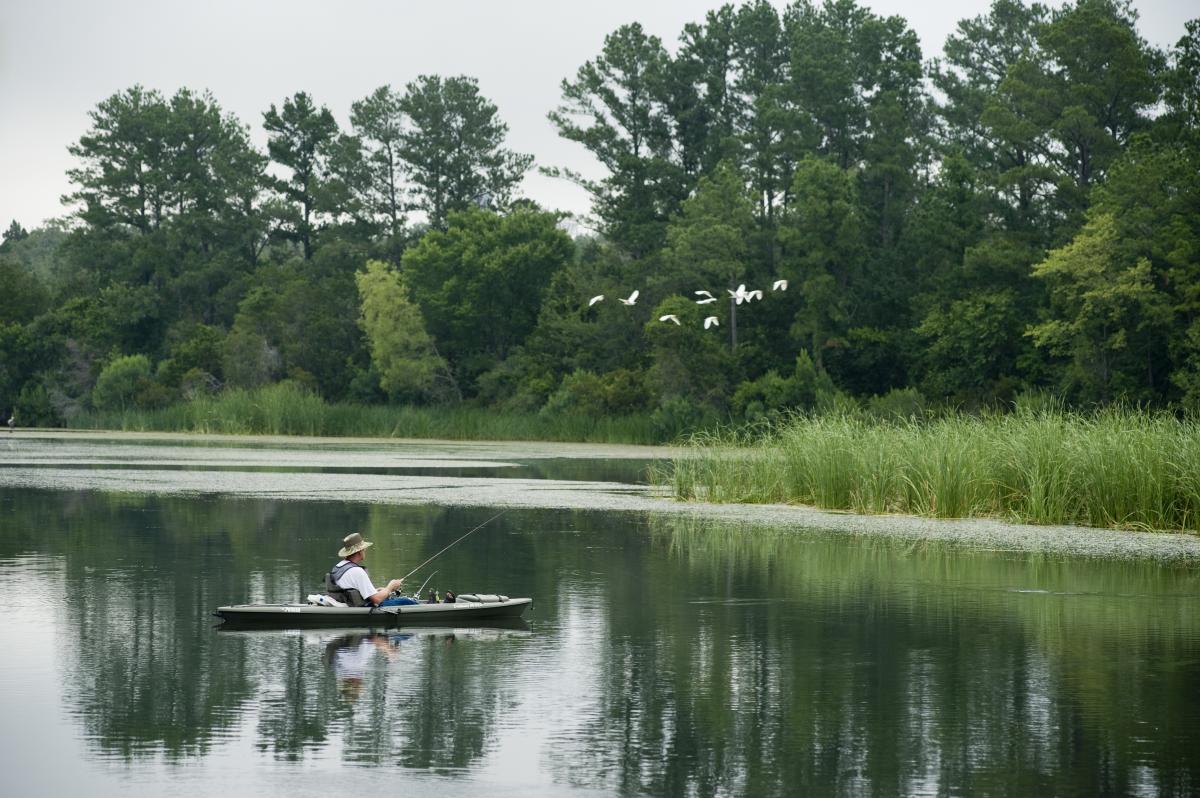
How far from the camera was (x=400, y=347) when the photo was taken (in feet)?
271

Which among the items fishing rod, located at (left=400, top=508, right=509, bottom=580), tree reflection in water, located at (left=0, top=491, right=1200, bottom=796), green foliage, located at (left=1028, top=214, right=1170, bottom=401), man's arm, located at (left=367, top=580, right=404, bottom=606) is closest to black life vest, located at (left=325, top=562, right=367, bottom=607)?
man's arm, located at (left=367, top=580, right=404, bottom=606)

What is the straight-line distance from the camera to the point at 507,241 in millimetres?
84562

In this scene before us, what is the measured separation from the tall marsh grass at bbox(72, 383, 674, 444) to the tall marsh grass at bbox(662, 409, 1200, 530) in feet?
124

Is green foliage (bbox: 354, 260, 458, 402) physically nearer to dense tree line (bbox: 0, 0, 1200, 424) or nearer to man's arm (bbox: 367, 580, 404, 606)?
dense tree line (bbox: 0, 0, 1200, 424)

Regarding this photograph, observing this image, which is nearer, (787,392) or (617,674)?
(617,674)

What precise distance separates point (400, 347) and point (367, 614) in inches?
2659

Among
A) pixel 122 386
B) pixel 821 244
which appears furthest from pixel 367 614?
pixel 122 386

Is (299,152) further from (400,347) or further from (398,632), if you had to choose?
(398,632)

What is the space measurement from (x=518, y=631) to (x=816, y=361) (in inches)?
2101

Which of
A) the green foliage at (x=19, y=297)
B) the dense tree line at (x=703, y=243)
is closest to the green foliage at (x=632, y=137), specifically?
the dense tree line at (x=703, y=243)

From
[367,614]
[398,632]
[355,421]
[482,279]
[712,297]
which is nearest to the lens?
[367,614]

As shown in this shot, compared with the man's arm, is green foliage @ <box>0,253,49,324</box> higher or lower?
higher

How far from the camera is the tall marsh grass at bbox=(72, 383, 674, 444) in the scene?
7062 cm

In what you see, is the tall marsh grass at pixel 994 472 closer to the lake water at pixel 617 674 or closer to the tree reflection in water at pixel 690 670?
the lake water at pixel 617 674
